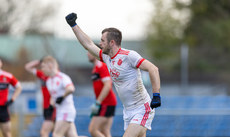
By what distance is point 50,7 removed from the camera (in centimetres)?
2250

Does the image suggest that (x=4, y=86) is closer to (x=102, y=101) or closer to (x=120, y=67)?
(x=102, y=101)

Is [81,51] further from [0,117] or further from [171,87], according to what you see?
[0,117]

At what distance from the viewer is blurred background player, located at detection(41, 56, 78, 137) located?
22.9ft

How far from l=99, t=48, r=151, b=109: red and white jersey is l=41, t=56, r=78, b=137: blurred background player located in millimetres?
1894

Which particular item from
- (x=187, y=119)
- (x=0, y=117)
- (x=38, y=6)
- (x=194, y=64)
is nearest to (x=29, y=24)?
(x=38, y=6)

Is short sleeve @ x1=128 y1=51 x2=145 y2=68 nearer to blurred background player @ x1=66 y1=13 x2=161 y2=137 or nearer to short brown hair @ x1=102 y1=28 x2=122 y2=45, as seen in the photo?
blurred background player @ x1=66 y1=13 x2=161 y2=137

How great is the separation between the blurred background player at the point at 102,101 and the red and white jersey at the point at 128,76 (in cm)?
199

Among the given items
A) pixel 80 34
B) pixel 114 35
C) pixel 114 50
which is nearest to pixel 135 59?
pixel 114 50

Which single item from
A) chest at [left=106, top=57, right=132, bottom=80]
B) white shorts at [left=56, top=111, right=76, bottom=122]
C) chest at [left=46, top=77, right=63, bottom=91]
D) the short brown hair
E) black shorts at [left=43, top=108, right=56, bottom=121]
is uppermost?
the short brown hair

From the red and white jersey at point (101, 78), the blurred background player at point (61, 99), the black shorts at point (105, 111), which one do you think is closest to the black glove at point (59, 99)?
the blurred background player at point (61, 99)

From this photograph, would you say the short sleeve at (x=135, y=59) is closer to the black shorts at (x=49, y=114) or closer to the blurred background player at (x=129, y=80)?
the blurred background player at (x=129, y=80)

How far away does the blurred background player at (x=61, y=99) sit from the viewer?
275 inches

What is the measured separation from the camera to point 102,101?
7695 mm

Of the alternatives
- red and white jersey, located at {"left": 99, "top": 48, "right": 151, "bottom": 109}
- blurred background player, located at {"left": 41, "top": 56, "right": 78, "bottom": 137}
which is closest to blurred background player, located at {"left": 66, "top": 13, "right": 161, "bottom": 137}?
red and white jersey, located at {"left": 99, "top": 48, "right": 151, "bottom": 109}
